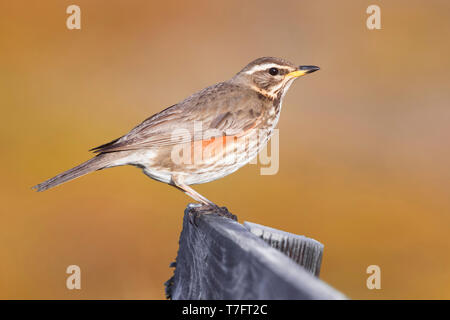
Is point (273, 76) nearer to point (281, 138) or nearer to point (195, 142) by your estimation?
point (195, 142)

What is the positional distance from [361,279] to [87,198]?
5.42m

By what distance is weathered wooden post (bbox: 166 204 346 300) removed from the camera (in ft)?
7.30

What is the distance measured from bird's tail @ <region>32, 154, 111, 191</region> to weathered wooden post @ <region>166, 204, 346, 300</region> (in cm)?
168

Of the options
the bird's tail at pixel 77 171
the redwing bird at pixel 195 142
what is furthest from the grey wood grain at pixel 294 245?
the bird's tail at pixel 77 171

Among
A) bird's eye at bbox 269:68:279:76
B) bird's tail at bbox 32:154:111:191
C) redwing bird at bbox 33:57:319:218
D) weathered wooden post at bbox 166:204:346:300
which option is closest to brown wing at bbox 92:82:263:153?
redwing bird at bbox 33:57:319:218

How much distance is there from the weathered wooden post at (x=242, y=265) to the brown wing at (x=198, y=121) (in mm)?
1794

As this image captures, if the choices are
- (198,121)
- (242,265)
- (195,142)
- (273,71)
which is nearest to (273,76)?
(273,71)

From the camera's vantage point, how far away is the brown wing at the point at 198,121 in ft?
20.2

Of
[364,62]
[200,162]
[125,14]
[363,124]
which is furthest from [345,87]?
[200,162]

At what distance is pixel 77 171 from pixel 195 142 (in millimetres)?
1196

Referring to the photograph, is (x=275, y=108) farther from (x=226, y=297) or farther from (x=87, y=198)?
(x=87, y=198)

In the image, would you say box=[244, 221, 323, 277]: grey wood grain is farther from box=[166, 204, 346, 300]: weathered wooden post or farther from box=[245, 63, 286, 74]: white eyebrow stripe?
box=[245, 63, 286, 74]: white eyebrow stripe

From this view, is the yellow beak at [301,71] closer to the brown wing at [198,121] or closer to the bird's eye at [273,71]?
the bird's eye at [273,71]

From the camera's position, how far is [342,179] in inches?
518
